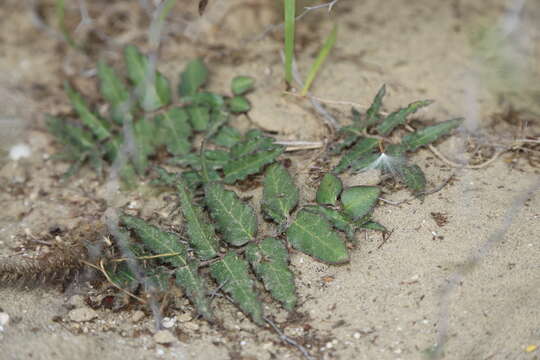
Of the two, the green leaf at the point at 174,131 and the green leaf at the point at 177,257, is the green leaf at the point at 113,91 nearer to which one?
the green leaf at the point at 174,131

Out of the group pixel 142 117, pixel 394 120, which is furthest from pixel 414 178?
pixel 142 117

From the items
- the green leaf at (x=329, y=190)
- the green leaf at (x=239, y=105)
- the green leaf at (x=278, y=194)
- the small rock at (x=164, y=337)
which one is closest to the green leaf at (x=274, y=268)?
the green leaf at (x=278, y=194)

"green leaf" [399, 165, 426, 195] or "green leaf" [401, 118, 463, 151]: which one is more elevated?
"green leaf" [401, 118, 463, 151]

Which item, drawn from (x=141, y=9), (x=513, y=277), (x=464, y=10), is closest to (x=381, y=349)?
(x=513, y=277)

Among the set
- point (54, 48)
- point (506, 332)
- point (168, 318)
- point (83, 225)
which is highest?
point (54, 48)

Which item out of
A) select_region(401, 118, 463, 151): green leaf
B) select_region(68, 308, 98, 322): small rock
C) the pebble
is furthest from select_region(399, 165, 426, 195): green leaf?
the pebble

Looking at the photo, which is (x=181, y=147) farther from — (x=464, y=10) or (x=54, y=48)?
(x=464, y=10)

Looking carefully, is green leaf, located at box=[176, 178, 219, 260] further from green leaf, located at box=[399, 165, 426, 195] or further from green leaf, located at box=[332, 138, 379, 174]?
green leaf, located at box=[399, 165, 426, 195]
